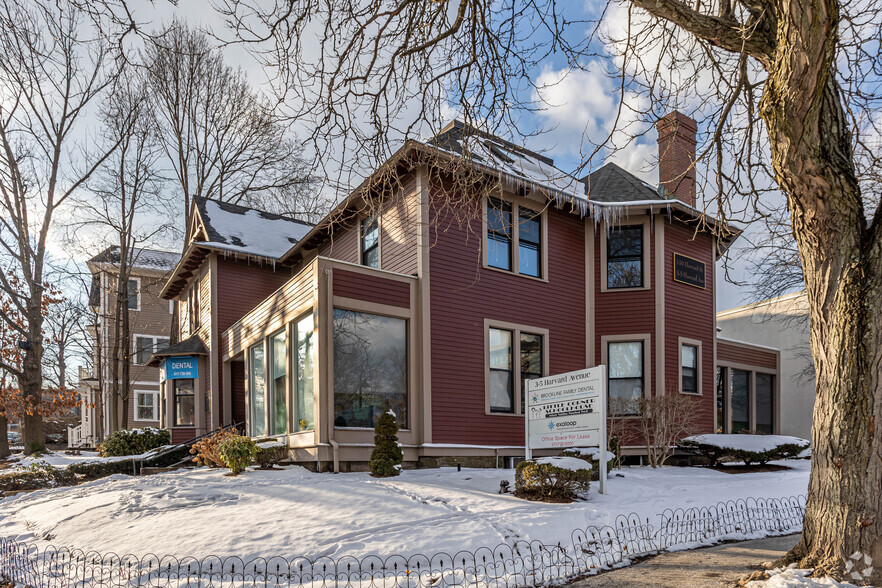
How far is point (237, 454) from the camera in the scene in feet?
36.2

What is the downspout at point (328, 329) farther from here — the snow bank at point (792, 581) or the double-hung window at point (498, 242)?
the snow bank at point (792, 581)

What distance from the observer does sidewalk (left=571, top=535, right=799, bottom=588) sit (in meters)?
5.41

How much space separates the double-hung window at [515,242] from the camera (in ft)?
45.0

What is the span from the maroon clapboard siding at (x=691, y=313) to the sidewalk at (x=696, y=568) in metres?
8.40

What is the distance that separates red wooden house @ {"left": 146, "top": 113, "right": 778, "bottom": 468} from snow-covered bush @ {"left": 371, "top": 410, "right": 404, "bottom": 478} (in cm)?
98

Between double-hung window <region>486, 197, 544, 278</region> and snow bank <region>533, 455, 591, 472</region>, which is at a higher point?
double-hung window <region>486, 197, 544, 278</region>

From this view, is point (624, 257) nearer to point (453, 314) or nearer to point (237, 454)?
point (453, 314)

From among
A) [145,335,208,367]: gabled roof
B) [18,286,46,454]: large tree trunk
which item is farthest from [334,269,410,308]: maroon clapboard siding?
[18,286,46,454]: large tree trunk

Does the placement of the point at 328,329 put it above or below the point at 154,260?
below

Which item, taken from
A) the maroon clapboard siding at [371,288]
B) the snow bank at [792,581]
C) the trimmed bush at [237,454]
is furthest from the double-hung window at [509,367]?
the snow bank at [792,581]

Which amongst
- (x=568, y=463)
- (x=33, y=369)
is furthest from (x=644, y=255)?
(x=33, y=369)

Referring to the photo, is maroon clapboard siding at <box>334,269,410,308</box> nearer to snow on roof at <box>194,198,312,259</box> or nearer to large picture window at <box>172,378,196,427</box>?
snow on roof at <box>194,198,312,259</box>

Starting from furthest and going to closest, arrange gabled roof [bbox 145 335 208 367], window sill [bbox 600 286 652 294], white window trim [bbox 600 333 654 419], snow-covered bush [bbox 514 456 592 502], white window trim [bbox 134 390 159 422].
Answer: white window trim [bbox 134 390 159 422]
gabled roof [bbox 145 335 208 367]
window sill [bbox 600 286 652 294]
white window trim [bbox 600 333 654 419]
snow-covered bush [bbox 514 456 592 502]

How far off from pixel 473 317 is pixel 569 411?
4117 millimetres
